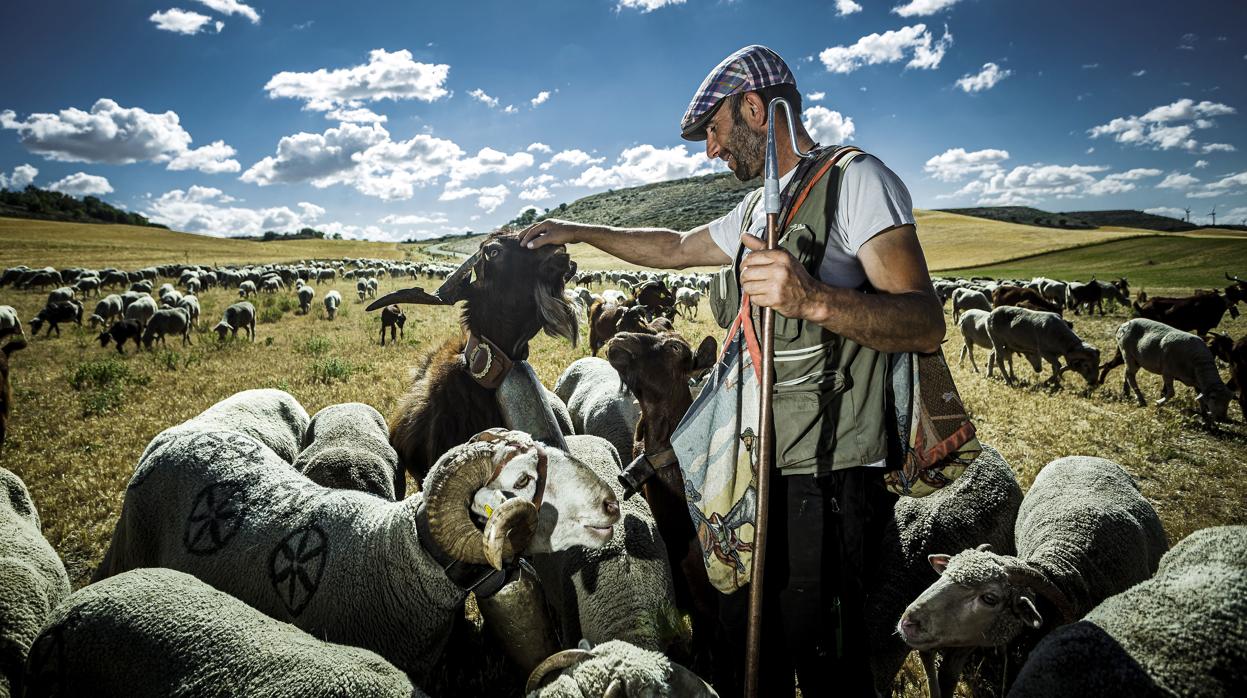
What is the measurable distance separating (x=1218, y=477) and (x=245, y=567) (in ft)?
33.9

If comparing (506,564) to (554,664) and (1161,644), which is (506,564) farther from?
(1161,644)

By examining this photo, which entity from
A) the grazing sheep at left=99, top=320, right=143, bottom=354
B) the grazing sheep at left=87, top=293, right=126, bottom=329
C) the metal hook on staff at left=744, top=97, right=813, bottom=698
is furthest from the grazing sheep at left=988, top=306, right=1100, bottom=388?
the grazing sheep at left=87, top=293, right=126, bottom=329

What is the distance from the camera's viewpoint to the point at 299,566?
284 cm

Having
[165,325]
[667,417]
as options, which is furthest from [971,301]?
[165,325]

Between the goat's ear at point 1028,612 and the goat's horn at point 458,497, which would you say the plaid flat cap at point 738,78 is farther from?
the goat's ear at point 1028,612

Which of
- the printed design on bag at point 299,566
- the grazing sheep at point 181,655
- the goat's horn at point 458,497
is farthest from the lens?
the printed design on bag at point 299,566

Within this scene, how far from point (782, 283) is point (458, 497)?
1.68 metres

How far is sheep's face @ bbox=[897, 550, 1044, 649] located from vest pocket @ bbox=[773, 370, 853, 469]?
6.02ft

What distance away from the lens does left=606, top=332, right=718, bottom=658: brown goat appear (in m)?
3.60

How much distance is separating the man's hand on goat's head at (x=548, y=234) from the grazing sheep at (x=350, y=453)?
7.47 feet

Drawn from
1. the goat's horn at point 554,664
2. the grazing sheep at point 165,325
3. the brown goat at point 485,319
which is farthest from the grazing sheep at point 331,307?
the goat's horn at point 554,664

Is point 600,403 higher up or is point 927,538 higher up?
point 600,403

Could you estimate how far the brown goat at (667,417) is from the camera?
3.60 meters

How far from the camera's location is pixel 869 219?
5.90ft
